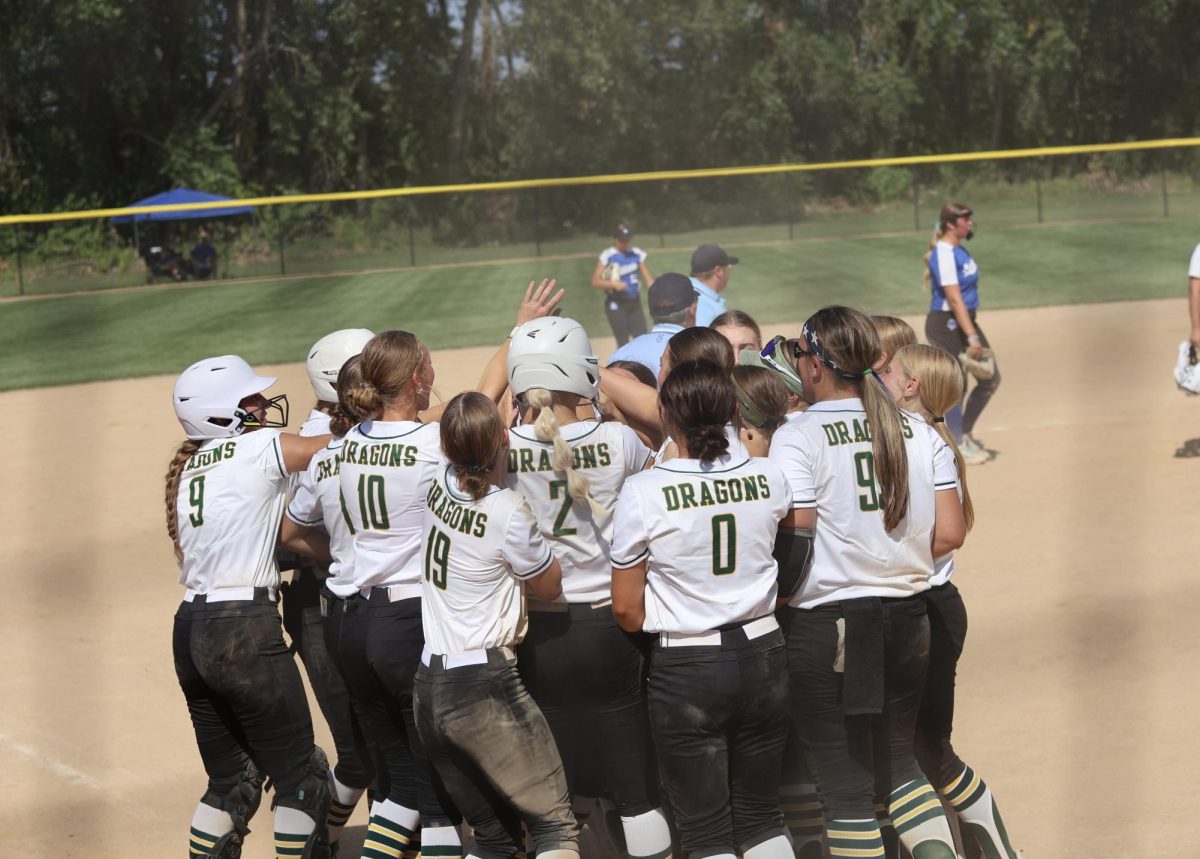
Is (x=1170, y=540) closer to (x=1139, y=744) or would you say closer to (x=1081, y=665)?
(x=1081, y=665)

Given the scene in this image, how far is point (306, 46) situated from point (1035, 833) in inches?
1508

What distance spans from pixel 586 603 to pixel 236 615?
1137 millimetres

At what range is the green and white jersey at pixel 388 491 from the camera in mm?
4008

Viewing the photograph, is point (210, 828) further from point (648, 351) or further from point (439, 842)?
point (648, 351)

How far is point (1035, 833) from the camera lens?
4.81m

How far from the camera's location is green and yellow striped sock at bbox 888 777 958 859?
3965 mm

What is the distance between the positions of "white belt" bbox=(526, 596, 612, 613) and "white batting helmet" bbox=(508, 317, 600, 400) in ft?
2.08

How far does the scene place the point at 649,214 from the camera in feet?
80.6

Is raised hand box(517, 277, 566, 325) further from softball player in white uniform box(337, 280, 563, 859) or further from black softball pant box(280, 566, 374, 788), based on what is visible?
black softball pant box(280, 566, 374, 788)

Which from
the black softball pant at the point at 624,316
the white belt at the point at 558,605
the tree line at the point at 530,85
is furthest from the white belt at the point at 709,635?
the tree line at the point at 530,85

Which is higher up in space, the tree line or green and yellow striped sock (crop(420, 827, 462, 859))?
the tree line

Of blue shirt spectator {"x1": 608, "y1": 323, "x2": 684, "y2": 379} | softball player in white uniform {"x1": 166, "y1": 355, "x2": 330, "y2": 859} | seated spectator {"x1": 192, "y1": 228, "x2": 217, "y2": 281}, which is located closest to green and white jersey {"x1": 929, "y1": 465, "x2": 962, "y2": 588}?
blue shirt spectator {"x1": 608, "y1": 323, "x2": 684, "y2": 379}

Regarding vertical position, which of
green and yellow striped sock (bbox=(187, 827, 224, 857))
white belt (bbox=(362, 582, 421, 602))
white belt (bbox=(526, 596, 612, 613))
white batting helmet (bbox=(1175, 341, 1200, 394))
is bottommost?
green and yellow striped sock (bbox=(187, 827, 224, 857))

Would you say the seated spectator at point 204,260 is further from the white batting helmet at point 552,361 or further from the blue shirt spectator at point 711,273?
the white batting helmet at point 552,361
